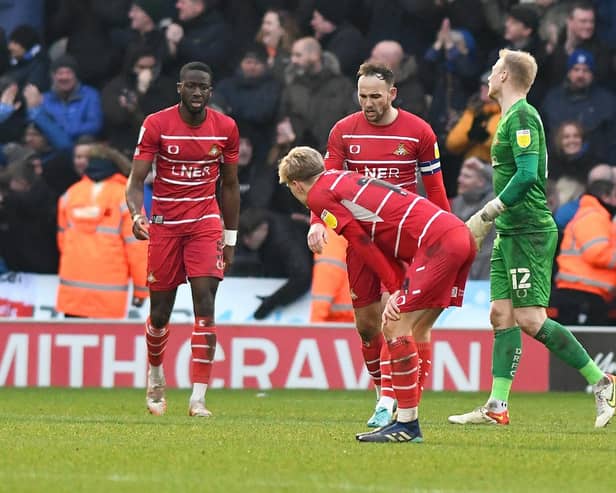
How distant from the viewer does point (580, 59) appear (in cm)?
1531

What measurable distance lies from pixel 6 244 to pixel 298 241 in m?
3.11

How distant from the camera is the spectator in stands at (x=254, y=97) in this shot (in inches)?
628

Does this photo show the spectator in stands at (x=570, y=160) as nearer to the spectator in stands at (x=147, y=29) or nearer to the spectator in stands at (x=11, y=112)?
the spectator in stands at (x=147, y=29)

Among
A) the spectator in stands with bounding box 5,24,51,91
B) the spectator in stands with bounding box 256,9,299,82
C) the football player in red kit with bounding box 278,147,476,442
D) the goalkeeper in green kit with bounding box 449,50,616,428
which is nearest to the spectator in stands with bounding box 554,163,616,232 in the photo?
the spectator in stands with bounding box 256,9,299,82

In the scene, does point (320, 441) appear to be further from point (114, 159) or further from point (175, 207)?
point (114, 159)

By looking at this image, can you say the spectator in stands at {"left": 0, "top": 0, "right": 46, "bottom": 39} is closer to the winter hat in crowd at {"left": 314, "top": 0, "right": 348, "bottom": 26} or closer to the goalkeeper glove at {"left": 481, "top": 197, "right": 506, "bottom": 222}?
the winter hat in crowd at {"left": 314, "top": 0, "right": 348, "bottom": 26}

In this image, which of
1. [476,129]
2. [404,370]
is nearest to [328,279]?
[476,129]

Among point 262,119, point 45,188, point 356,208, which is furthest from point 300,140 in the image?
point 356,208

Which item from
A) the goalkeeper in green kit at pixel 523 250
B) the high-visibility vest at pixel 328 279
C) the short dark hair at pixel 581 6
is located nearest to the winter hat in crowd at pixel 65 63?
the high-visibility vest at pixel 328 279

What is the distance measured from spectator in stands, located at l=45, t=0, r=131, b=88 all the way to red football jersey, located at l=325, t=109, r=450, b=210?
22.6ft

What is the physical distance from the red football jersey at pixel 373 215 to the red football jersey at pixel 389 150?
1649 millimetres

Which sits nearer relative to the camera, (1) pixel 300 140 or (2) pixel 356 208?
(2) pixel 356 208

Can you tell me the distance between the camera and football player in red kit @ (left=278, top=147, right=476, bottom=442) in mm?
8227

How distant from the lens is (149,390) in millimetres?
11141
